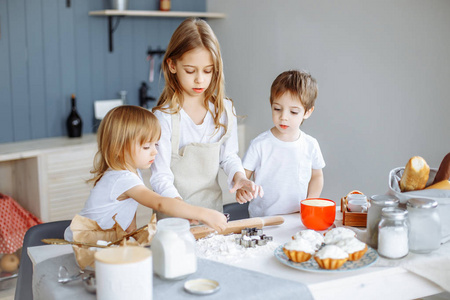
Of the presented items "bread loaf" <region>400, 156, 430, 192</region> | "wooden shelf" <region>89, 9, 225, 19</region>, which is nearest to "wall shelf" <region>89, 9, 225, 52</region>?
"wooden shelf" <region>89, 9, 225, 19</region>

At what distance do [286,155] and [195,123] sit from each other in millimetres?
348

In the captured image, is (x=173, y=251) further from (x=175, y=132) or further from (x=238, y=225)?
(x=175, y=132)

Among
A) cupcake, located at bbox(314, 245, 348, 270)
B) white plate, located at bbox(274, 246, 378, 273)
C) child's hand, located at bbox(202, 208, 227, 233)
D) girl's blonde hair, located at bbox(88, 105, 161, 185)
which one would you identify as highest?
girl's blonde hair, located at bbox(88, 105, 161, 185)

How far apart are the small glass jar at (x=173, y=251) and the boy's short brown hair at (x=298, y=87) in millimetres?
860

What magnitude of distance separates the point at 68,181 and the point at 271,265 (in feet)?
7.23

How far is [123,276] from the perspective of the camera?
1062 millimetres

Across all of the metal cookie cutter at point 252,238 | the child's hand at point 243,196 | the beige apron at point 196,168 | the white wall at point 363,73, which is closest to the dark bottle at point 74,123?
the white wall at point 363,73

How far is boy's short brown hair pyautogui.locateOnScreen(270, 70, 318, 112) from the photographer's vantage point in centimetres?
192

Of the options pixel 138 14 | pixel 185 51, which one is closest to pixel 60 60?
pixel 138 14

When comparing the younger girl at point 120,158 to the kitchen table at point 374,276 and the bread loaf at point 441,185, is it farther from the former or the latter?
the bread loaf at point 441,185

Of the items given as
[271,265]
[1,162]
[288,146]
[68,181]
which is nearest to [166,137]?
[288,146]

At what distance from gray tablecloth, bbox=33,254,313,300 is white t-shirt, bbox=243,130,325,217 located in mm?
731

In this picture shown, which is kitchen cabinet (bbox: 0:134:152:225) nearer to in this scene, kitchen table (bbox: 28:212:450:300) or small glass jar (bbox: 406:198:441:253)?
kitchen table (bbox: 28:212:450:300)

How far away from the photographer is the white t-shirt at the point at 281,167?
6.56ft
